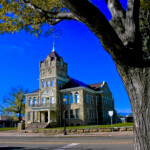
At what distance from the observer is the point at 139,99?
335 centimetres

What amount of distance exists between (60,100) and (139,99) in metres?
37.7

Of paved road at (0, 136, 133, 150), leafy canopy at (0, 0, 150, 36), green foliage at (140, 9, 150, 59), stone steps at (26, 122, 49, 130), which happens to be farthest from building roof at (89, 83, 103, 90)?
green foliage at (140, 9, 150, 59)

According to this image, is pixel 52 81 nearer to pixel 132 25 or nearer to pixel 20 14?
pixel 20 14

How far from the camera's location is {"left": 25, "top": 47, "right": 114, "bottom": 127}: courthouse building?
1503 inches

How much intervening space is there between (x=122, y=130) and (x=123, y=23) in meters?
18.7

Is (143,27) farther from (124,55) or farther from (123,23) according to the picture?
(124,55)

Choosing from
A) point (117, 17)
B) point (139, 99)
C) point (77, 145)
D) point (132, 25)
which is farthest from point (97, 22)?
point (77, 145)

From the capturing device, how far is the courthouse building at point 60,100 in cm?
3819

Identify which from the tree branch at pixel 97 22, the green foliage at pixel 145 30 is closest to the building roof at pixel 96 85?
the green foliage at pixel 145 30

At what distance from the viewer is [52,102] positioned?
39906 millimetres

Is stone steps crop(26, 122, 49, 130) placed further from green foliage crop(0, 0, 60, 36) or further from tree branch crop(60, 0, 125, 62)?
tree branch crop(60, 0, 125, 62)

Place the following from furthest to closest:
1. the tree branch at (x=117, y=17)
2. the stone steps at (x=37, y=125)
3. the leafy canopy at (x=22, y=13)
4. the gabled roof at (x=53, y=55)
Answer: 1. the gabled roof at (x=53, y=55)
2. the stone steps at (x=37, y=125)
3. the leafy canopy at (x=22, y=13)
4. the tree branch at (x=117, y=17)

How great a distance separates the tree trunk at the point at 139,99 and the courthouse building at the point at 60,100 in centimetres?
3339

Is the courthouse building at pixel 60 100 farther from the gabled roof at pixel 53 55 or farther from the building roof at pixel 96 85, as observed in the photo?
the building roof at pixel 96 85
